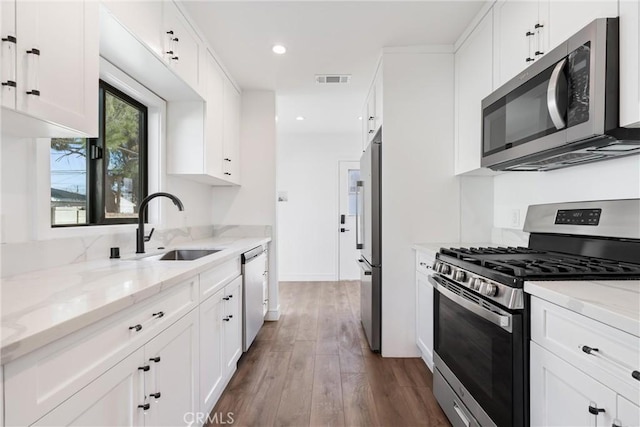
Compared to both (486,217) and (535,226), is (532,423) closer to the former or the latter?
(535,226)

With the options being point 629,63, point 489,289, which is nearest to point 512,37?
point 629,63

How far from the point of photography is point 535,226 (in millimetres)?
1969

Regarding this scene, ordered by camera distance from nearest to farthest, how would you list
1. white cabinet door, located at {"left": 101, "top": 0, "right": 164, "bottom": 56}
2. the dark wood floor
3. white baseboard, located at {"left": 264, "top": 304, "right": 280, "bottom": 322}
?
1. white cabinet door, located at {"left": 101, "top": 0, "right": 164, "bottom": 56}
2. the dark wood floor
3. white baseboard, located at {"left": 264, "top": 304, "right": 280, "bottom": 322}

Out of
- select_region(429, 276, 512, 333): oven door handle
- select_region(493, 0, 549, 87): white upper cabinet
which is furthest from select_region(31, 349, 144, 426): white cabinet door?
select_region(493, 0, 549, 87): white upper cabinet

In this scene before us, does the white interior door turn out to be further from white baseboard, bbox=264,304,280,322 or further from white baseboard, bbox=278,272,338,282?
white baseboard, bbox=264,304,280,322

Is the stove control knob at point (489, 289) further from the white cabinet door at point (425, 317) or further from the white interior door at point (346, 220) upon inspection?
the white interior door at point (346, 220)

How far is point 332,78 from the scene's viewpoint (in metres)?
3.23

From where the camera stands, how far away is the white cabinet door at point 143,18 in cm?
143

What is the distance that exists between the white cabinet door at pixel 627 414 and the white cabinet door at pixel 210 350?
1609 millimetres

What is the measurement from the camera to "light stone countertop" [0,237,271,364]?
2.23 feet

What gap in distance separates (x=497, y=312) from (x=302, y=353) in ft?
6.02

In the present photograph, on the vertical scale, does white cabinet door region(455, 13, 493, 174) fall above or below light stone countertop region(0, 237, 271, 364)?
above

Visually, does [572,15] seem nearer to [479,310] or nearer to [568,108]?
[568,108]

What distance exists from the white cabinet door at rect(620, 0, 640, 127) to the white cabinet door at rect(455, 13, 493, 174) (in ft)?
3.02
